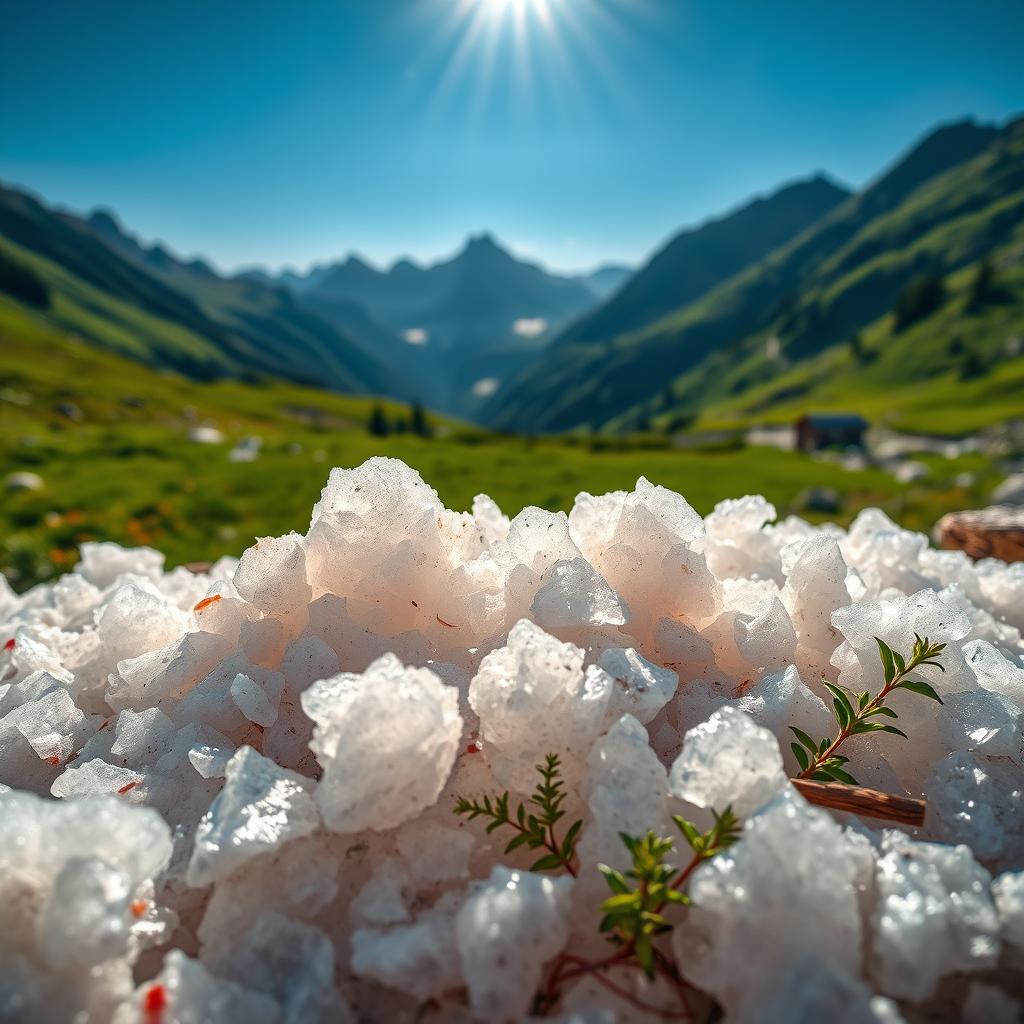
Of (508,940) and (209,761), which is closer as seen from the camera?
(508,940)

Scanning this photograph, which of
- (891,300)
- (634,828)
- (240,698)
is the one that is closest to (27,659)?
(240,698)

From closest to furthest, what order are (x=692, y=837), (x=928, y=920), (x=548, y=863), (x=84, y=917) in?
(x=84, y=917)
(x=928, y=920)
(x=692, y=837)
(x=548, y=863)

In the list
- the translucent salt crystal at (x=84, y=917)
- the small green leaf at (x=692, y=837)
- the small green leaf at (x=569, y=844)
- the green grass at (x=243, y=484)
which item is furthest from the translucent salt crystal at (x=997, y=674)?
the green grass at (x=243, y=484)

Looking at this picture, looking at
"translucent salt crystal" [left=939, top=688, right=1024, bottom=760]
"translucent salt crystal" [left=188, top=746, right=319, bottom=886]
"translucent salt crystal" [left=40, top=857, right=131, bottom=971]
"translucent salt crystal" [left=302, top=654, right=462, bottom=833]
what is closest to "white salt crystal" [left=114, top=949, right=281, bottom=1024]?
"translucent salt crystal" [left=40, top=857, right=131, bottom=971]

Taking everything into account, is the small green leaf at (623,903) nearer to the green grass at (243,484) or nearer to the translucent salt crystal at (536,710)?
the translucent salt crystal at (536,710)

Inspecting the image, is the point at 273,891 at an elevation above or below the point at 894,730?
below

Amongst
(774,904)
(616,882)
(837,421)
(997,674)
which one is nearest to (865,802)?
(774,904)

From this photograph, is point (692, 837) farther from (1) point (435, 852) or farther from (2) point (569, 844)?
(1) point (435, 852)
